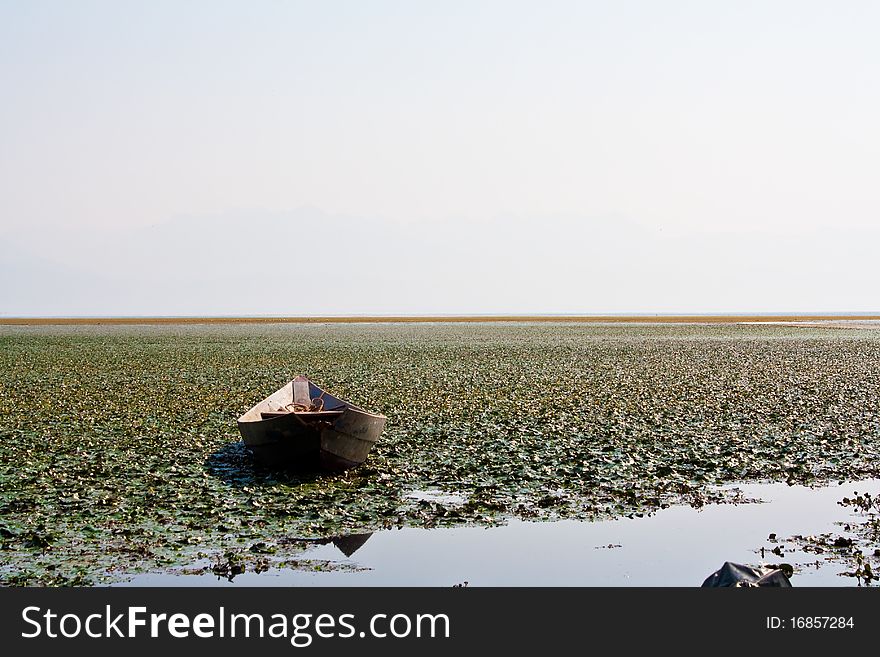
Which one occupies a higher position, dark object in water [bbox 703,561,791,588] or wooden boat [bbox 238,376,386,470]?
wooden boat [bbox 238,376,386,470]

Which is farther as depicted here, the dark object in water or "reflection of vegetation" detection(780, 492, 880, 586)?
"reflection of vegetation" detection(780, 492, 880, 586)

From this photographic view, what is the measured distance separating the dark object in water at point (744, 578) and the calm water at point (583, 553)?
1.48 meters

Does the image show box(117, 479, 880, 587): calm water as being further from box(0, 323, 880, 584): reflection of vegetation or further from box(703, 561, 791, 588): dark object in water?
box(703, 561, 791, 588): dark object in water

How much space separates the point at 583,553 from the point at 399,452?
901cm

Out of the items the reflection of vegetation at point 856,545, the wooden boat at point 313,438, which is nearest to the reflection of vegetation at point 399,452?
the wooden boat at point 313,438

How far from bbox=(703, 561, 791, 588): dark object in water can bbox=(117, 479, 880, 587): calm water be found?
1.48 metres

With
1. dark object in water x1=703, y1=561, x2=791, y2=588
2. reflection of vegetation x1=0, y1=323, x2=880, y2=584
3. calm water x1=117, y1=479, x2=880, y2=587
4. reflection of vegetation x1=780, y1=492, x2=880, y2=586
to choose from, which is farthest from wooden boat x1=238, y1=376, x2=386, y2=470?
dark object in water x1=703, y1=561, x2=791, y2=588

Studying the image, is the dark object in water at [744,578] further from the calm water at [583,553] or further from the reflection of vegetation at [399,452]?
the reflection of vegetation at [399,452]

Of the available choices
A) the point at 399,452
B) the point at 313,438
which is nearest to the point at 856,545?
the point at 313,438

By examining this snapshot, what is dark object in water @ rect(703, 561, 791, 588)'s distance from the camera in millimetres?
10148

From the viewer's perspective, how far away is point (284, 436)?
19.2 m

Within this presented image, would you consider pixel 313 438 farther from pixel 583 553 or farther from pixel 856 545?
pixel 856 545
